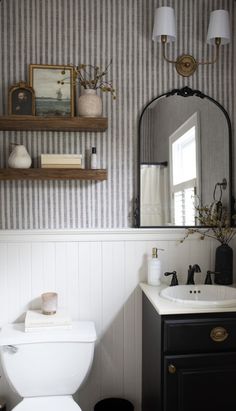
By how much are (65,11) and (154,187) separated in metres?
1.14

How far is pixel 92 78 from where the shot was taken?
7.25 feet

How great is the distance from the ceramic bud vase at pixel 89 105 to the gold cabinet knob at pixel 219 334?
1.26m

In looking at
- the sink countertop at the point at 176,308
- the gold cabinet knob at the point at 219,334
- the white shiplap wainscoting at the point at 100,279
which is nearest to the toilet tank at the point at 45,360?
the white shiplap wainscoting at the point at 100,279

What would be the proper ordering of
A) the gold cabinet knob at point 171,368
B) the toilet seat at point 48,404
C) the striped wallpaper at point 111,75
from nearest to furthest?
the gold cabinet knob at point 171,368 < the toilet seat at point 48,404 < the striped wallpaper at point 111,75

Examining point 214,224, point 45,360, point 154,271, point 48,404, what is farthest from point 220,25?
point 48,404

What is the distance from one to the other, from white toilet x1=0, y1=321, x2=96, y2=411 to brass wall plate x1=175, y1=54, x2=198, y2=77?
5.20 ft

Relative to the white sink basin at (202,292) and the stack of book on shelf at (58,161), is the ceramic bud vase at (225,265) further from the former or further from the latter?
the stack of book on shelf at (58,161)

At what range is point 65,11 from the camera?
7.16ft

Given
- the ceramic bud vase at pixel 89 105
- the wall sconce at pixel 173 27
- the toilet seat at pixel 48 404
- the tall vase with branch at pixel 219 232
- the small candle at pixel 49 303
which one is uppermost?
the wall sconce at pixel 173 27

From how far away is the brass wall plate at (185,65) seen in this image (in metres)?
2.25

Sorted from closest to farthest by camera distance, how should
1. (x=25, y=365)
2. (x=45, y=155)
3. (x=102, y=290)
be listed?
(x=25, y=365), (x=45, y=155), (x=102, y=290)

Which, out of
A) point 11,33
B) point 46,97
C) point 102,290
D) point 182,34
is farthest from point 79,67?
point 102,290

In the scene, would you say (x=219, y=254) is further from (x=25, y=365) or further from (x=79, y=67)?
(x=79, y=67)

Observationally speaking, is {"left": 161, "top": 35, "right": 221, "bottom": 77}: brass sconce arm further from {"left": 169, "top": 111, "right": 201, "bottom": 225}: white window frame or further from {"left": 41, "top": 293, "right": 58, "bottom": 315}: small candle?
{"left": 41, "top": 293, "right": 58, "bottom": 315}: small candle
